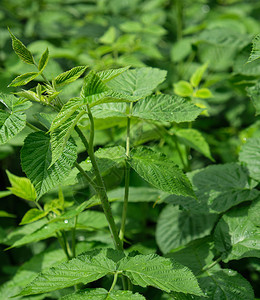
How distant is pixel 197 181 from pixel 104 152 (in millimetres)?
399

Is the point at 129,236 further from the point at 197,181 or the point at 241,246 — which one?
the point at 241,246

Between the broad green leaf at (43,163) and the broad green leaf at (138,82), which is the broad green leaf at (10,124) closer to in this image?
the broad green leaf at (43,163)

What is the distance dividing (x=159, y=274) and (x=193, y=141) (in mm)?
688

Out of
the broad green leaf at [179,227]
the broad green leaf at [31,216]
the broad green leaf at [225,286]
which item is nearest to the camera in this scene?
the broad green leaf at [225,286]

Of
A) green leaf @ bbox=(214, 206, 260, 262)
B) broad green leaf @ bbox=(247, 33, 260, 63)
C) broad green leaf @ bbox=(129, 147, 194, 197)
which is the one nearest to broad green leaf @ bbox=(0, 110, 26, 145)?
broad green leaf @ bbox=(129, 147, 194, 197)

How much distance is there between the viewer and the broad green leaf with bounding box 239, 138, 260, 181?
4.00ft

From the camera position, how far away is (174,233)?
1.46 meters

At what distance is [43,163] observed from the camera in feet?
2.96

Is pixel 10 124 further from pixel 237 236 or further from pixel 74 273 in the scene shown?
pixel 237 236

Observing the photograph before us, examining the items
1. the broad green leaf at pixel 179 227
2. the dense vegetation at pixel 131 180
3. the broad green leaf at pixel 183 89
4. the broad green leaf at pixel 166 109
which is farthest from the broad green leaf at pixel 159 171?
the broad green leaf at pixel 183 89

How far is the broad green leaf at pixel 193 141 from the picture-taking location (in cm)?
146

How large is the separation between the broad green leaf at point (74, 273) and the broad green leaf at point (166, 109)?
0.40 meters

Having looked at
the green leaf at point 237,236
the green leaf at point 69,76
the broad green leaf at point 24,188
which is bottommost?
the green leaf at point 237,236

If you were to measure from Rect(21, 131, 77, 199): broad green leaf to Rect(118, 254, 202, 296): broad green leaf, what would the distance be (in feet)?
0.88
